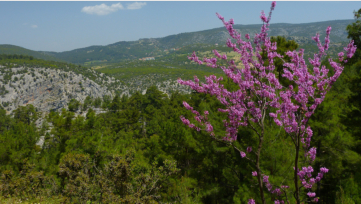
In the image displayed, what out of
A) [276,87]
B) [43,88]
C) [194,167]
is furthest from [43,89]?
[276,87]

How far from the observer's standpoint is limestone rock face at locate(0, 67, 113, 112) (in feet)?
342

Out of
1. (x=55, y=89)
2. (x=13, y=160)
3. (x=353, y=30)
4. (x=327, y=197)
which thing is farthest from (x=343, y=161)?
(x=55, y=89)

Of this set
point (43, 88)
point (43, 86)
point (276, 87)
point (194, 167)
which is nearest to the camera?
point (276, 87)

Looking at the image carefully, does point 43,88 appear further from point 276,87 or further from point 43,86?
point 276,87

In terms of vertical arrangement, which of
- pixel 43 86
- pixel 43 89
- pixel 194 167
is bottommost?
pixel 194 167

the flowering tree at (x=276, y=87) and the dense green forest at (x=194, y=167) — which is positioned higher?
the flowering tree at (x=276, y=87)

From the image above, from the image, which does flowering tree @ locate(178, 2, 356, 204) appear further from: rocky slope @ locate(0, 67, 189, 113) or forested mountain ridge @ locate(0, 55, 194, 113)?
rocky slope @ locate(0, 67, 189, 113)

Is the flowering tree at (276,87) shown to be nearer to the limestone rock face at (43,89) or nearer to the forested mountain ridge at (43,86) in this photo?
the forested mountain ridge at (43,86)

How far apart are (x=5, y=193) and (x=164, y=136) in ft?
38.8

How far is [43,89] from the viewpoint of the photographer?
111 m

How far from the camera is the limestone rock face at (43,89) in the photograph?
10412cm

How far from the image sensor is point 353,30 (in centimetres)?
1574

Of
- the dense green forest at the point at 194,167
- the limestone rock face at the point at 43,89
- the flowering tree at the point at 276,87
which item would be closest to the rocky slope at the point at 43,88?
the limestone rock face at the point at 43,89

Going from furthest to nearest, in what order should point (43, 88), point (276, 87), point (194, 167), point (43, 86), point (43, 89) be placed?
point (43, 86) → point (43, 88) → point (43, 89) → point (194, 167) → point (276, 87)
